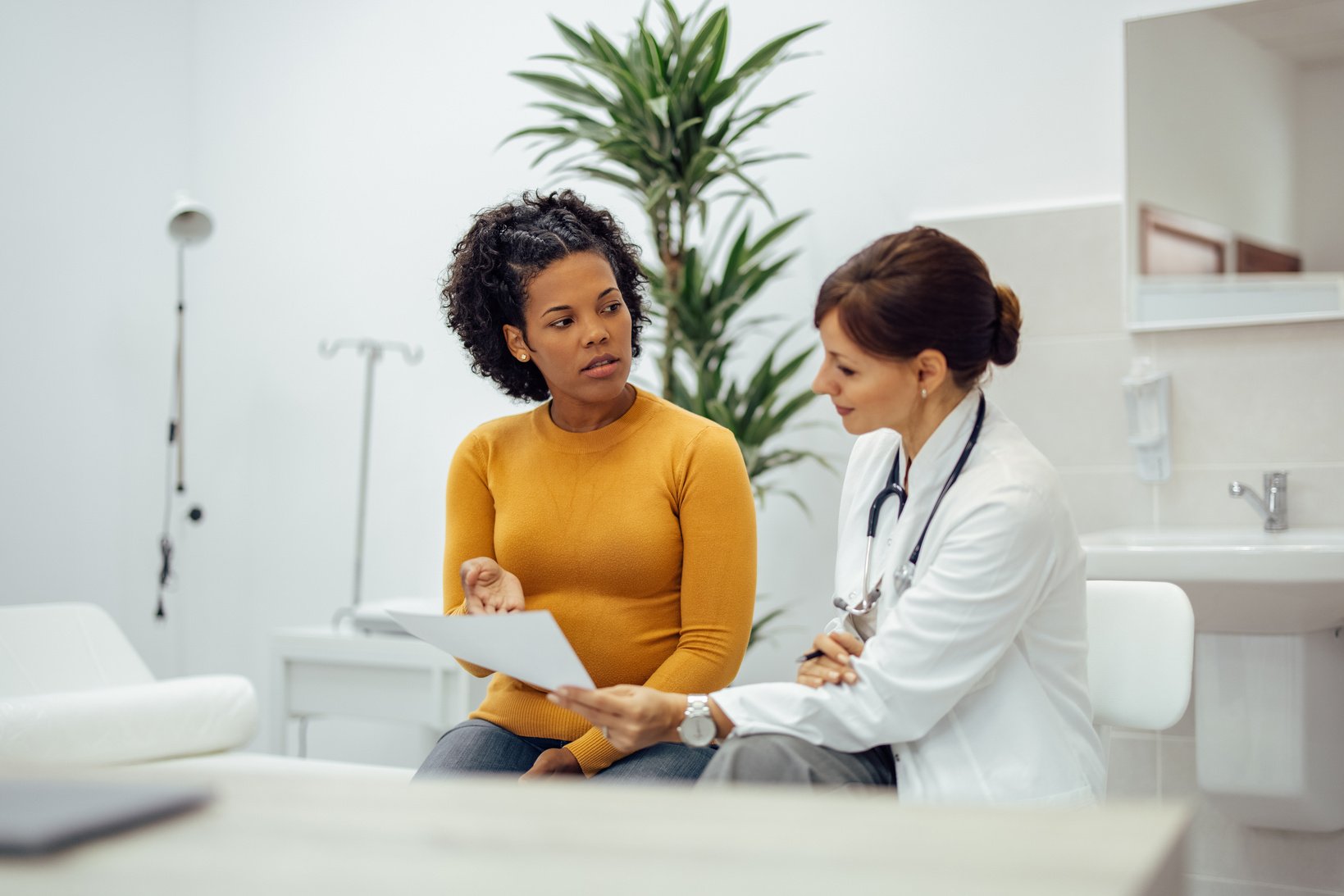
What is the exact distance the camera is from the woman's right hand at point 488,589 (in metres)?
1.65

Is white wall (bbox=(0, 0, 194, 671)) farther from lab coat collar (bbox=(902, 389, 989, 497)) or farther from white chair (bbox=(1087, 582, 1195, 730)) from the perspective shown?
white chair (bbox=(1087, 582, 1195, 730))

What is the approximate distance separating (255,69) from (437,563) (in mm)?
1743

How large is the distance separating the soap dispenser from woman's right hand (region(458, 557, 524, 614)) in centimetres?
161

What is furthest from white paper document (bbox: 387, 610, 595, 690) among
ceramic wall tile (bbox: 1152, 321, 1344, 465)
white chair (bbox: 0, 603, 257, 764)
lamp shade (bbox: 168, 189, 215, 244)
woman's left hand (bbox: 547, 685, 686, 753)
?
lamp shade (bbox: 168, 189, 215, 244)

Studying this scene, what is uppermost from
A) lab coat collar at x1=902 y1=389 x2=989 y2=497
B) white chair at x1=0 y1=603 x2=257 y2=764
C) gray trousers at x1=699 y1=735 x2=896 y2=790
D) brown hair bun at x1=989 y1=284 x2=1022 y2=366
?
brown hair bun at x1=989 y1=284 x2=1022 y2=366

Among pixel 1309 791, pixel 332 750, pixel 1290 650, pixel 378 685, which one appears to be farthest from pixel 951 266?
pixel 332 750

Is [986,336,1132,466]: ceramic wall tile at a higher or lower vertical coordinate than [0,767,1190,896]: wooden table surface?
higher

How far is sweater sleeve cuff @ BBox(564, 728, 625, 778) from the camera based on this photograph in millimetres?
1604

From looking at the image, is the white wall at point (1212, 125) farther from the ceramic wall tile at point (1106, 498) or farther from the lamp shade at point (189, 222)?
the lamp shade at point (189, 222)

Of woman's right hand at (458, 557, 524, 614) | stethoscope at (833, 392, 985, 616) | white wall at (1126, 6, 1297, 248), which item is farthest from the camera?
white wall at (1126, 6, 1297, 248)

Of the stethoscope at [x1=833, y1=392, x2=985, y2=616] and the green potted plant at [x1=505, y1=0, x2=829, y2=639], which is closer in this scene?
the stethoscope at [x1=833, y1=392, x2=985, y2=616]

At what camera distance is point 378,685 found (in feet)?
10.1

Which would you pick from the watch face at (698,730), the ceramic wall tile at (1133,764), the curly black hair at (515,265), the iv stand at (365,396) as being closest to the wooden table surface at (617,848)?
the watch face at (698,730)

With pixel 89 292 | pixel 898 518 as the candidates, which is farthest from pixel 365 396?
pixel 898 518
